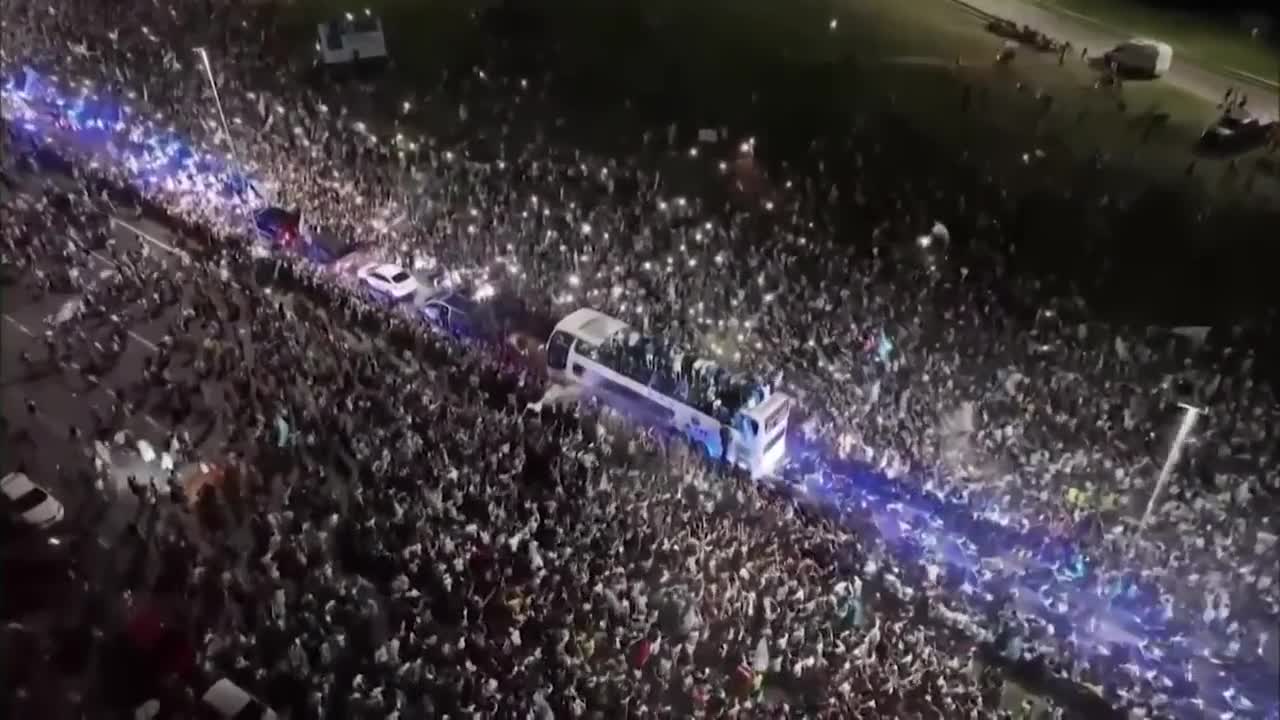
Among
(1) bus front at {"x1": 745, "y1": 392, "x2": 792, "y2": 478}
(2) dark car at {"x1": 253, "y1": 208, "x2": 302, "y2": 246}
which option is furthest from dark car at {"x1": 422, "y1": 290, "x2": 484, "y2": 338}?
(1) bus front at {"x1": 745, "y1": 392, "x2": 792, "y2": 478}

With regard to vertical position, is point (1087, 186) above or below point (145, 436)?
above

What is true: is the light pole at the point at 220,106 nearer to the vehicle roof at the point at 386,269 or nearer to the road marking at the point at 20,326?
the vehicle roof at the point at 386,269

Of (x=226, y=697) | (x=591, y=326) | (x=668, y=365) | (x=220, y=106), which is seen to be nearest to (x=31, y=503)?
(x=226, y=697)

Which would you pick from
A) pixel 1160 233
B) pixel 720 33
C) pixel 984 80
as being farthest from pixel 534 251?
pixel 1160 233

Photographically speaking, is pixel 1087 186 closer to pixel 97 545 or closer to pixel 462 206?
pixel 462 206

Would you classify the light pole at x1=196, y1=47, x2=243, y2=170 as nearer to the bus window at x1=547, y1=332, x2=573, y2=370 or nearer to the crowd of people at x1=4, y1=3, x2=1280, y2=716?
the crowd of people at x1=4, y1=3, x2=1280, y2=716

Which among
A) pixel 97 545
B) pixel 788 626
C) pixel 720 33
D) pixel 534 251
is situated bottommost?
pixel 97 545
